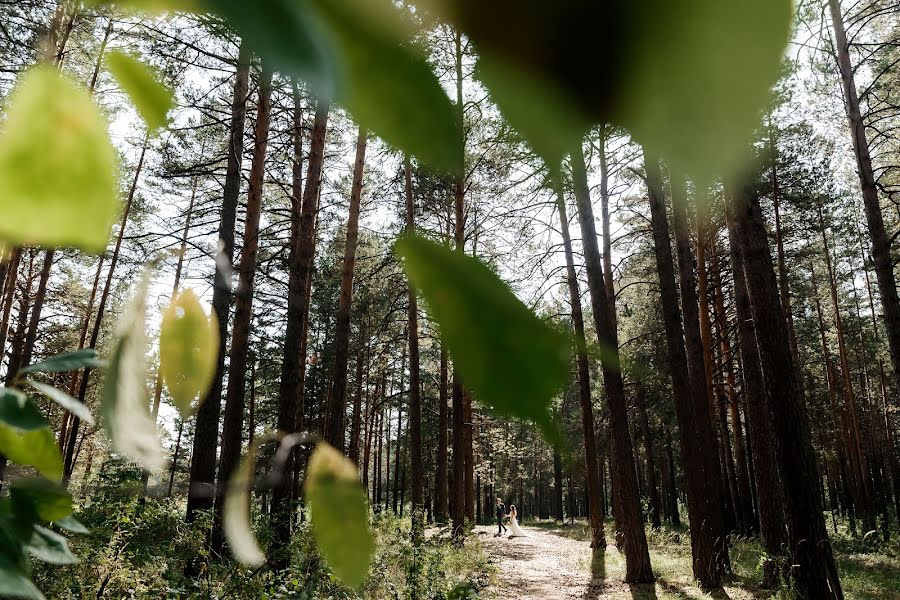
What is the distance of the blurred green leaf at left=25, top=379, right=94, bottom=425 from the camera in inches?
16.7

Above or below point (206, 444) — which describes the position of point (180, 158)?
above

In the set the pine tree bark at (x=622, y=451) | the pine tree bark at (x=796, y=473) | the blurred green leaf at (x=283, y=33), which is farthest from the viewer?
the pine tree bark at (x=622, y=451)

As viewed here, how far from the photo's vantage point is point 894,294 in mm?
10305

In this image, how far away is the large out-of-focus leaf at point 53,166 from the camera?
21cm

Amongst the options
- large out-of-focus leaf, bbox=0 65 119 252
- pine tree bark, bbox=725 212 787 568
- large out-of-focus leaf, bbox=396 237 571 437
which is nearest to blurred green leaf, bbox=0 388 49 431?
large out-of-focus leaf, bbox=0 65 119 252

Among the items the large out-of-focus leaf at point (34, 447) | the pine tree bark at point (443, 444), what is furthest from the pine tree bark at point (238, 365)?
the pine tree bark at point (443, 444)

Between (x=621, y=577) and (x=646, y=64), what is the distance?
12.5 metres

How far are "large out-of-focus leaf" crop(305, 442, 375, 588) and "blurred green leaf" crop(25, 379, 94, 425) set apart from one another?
18 cm

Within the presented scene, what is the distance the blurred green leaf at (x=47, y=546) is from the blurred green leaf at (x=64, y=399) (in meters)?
0.10

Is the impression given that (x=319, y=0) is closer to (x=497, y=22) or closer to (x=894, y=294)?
(x=497, y=22)

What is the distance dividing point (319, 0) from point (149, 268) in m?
0.25

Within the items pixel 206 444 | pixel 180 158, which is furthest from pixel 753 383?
pixel 180 158

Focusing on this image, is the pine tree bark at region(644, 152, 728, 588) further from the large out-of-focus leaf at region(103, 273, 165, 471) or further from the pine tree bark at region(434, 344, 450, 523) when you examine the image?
the large out-of-focus leaf at region(103, 273, 165, 471)

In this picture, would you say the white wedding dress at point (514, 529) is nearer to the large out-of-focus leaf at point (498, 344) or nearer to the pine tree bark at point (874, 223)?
the pine tree bark at point (874, 223)
